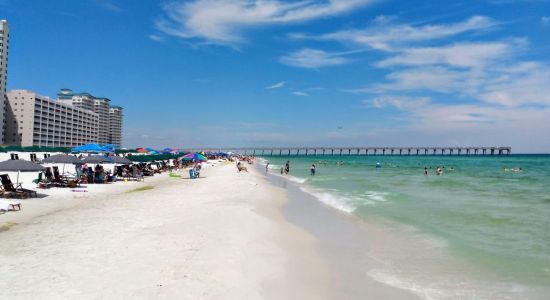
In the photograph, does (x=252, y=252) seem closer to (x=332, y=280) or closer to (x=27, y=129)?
(x=332, y=280)

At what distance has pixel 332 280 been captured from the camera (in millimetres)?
7273

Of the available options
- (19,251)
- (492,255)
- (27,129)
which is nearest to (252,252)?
(19,251)

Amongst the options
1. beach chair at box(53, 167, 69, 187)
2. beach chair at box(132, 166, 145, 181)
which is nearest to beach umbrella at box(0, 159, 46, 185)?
beach chair at box(53, 167, 69, 187)

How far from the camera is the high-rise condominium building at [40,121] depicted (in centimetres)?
10444

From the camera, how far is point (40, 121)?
109m

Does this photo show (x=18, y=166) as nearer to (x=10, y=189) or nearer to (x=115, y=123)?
(x=10, y=189)

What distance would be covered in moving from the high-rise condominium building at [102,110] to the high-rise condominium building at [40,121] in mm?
26027

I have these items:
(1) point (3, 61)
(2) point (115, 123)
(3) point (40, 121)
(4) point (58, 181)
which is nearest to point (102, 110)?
(2) point (115, 123)

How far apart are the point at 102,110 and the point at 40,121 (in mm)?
61748

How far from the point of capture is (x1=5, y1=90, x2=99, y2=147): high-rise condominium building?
104 meters

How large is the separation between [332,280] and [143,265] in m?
3.32

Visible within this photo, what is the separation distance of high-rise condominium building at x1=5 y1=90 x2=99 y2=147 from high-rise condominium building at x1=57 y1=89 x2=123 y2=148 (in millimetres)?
26027

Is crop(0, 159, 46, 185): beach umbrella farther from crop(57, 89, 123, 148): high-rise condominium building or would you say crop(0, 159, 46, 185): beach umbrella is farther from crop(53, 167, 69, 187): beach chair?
crop(57, 89, 123, 148): high-rise condominium building

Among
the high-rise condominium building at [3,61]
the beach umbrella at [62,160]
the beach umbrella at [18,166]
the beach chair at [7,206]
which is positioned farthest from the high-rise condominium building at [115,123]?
the beach chair at [7,206]
